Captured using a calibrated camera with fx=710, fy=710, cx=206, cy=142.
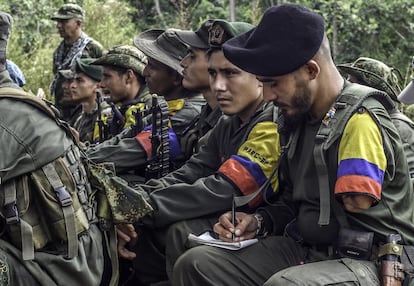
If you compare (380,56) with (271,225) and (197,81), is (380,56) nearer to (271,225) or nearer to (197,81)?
(197,81)

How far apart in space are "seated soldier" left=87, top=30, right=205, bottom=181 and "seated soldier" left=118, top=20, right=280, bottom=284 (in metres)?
0.46

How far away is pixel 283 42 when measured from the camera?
10.7 ft

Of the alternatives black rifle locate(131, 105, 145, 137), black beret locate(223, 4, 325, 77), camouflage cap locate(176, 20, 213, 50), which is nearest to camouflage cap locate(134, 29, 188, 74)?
camouflage cap locate(176, 20, 213, 50)

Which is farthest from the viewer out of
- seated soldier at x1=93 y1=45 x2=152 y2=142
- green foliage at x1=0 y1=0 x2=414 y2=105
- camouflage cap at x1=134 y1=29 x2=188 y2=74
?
green foliage at x1=0 y1=0 x2=414 y2=105

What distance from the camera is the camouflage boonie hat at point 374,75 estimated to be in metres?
4.70

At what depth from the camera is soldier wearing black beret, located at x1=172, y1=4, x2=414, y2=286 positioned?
3.09 metres

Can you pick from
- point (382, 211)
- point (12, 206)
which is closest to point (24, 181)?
point (12, 206)

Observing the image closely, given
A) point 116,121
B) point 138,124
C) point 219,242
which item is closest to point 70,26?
point 116,121

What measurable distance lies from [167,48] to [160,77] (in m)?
0.23

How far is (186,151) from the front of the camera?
15.8 ft

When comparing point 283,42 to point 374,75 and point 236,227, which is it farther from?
point 374,75

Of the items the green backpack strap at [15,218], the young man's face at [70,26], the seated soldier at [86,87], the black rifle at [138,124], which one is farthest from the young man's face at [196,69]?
the young man's face at [70,26]

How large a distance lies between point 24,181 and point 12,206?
0.13 meters

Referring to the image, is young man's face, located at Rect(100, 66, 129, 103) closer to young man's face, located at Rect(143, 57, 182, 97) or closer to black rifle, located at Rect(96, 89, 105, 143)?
black rifle, located at Rect(96, 89, 105, 143)
